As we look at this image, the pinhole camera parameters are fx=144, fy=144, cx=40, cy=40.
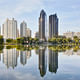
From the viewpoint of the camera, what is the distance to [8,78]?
10883 mm

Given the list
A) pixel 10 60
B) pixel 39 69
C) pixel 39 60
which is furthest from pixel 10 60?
pixel 39 69

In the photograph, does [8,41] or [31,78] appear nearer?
[31,78]

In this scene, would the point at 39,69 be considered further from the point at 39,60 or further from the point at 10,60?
the point at 10,60

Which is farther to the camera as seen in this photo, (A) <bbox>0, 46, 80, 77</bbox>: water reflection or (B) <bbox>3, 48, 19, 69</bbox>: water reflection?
(B) <bbox>3, 48, 19, 69</bbox>: water reflection

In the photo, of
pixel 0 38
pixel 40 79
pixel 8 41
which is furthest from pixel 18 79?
pixel 8 41

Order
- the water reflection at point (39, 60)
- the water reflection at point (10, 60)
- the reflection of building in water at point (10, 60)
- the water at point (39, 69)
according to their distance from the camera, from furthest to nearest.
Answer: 1. the reflection of building in water at point (10, 60)
2. the water reflection at point (10, 60)
3. the water reflection at point (39, 60)
4. the water at point (39, 69)

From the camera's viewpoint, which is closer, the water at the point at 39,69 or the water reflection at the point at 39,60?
the water at the point at 39,69

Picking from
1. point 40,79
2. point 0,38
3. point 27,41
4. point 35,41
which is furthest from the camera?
point 35,41

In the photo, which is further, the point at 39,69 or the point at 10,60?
the point at 10,60

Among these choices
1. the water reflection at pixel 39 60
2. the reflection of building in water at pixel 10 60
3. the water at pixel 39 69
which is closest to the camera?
the water at pixel 39 69

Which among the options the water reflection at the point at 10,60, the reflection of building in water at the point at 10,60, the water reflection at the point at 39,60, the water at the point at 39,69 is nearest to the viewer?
the water at the point at 39,69

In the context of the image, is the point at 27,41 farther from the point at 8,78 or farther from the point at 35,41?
the point at 8,78

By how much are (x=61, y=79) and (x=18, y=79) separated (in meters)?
3.19

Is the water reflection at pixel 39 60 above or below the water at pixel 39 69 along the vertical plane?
above
